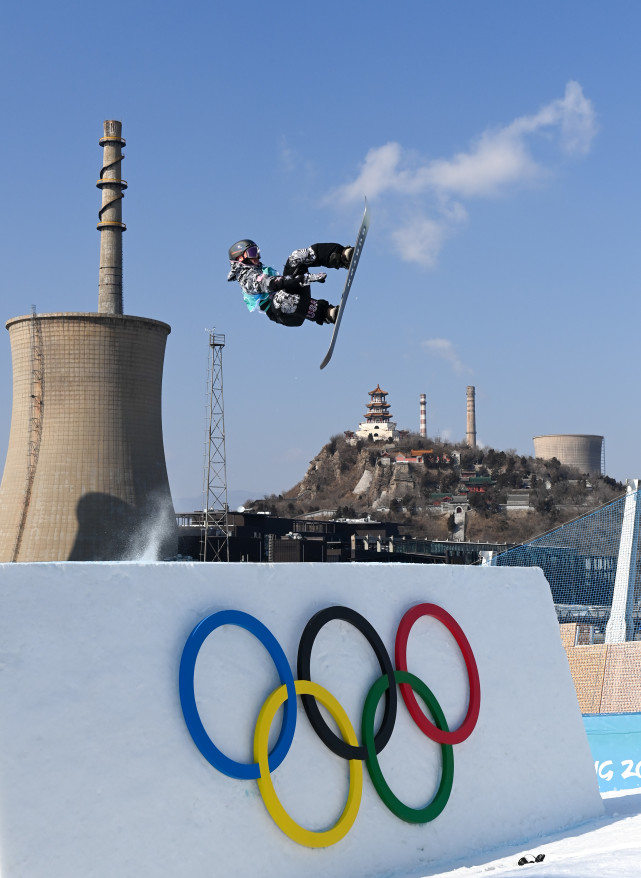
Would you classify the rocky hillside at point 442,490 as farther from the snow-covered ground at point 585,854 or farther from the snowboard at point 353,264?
the snow-covered ground at point 585,854

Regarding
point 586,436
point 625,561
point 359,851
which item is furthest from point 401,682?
point 586,436

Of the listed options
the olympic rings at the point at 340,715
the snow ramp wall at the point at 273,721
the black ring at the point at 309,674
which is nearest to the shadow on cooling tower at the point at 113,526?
the snow ramp wall at the point at 273,721

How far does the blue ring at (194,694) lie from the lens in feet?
16.0

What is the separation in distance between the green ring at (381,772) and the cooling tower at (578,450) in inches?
4705

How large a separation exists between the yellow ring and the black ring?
0.18 feet

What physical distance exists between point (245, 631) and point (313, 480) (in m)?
133

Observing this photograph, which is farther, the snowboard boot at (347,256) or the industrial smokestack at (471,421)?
the industrial smokestack at (471,421)

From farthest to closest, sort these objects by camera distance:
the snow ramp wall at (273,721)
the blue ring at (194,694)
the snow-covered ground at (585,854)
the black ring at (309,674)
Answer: the black ring at (309,674)
the blue ring at (194,694)
the snow-covered ground at (585,854)
the snow ramp wall at (273,721)

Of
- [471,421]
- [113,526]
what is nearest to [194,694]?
[113,526]

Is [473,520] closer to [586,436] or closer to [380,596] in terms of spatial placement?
[586,436]

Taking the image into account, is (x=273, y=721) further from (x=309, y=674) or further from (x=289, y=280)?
(x=289, y=280)

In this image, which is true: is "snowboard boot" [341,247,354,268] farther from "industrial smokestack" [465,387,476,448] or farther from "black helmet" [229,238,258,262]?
"industrial smokestack" [465,387,476,448]

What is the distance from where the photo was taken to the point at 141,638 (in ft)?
15.9

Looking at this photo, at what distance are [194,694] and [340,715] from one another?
108cm
